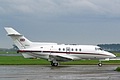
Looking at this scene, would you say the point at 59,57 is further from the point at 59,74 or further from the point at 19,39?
the point at 59,74

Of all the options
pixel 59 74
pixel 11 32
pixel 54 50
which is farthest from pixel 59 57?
pixel 59 74

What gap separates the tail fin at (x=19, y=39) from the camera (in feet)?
178

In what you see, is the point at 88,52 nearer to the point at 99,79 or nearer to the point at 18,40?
the point at 18,40

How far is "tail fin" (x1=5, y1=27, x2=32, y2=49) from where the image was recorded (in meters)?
54.2

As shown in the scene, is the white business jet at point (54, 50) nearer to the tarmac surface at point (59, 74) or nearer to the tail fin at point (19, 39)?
the tail fin at point (19, 39)

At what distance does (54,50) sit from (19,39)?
5.10m

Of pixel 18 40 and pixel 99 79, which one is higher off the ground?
pixel 18 40

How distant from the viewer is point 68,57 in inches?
2136

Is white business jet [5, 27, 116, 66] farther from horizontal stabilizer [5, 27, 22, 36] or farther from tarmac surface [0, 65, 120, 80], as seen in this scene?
tarmac surface [0, 65, 120, 80]

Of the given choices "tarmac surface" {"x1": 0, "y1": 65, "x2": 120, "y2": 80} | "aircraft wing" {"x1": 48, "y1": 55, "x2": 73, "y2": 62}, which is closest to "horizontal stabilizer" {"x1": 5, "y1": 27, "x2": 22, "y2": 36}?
"aircraft wing" {"x1": 48, "y1": 55, "x2": 73, "y2": 62}

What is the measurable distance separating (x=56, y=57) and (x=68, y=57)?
178 centimetres

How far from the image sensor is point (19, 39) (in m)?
54.5

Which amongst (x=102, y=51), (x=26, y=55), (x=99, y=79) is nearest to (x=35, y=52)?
(x=26, y=55)

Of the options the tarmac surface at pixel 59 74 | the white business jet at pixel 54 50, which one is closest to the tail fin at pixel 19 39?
the white business jet at pixel 54 50
